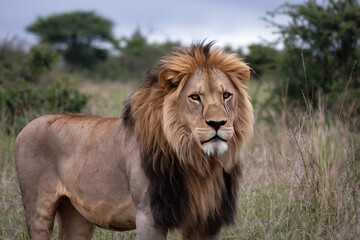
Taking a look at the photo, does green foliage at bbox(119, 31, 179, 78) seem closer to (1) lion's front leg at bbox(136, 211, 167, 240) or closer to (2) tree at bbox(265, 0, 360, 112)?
(2) tree at bbox(265, 0, 360, 112)

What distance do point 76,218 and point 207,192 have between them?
51.8 inches

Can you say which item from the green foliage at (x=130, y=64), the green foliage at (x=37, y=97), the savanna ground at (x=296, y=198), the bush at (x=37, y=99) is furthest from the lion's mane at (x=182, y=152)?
the green foliage at (x=130, y=64)

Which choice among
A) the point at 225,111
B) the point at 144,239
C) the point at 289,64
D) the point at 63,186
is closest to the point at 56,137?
the point at 63,186

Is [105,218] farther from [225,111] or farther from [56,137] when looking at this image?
[225,111]

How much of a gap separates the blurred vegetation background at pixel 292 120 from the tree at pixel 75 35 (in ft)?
31.0

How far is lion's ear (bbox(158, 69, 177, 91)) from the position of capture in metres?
3.21

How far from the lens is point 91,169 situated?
368 centimetres

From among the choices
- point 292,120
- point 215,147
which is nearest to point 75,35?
point 292,120

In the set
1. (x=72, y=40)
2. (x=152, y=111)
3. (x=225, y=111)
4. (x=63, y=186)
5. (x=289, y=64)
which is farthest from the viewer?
(x=72, y=40)

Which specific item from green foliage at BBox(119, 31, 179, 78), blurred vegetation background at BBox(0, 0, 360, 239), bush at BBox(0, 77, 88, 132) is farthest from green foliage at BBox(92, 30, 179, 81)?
bush at BBox(0, 77, 88, 132)

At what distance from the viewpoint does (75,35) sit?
27609mm

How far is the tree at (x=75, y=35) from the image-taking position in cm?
2595

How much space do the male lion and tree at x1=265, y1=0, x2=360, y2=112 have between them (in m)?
4.54

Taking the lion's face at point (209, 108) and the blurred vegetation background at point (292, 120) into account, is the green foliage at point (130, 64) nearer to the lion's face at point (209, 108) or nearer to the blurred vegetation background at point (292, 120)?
the blurred vegetation background at point (292, 120)
